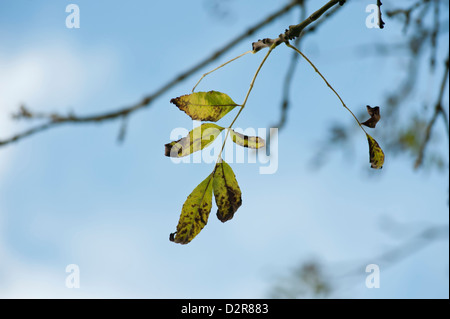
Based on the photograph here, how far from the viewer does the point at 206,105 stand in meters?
0.78

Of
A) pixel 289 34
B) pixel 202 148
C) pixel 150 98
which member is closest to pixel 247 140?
pixel 202 148

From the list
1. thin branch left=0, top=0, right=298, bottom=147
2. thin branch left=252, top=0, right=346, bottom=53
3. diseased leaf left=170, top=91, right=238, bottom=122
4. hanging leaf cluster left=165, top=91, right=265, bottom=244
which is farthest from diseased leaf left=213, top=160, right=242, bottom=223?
thin branch left=0, top=0, right=298, bottom=147

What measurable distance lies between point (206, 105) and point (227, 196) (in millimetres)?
167

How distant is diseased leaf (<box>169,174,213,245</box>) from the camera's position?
75cm

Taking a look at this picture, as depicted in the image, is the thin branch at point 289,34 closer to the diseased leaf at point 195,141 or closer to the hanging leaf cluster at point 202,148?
the hanging leaf cluster at point 202,148

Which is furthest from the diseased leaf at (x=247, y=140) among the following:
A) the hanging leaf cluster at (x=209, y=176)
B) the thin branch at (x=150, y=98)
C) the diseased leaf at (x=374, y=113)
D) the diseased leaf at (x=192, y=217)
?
the thin branch at (x=150, y=98)

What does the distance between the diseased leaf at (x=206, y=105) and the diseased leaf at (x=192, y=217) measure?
0.13 meters

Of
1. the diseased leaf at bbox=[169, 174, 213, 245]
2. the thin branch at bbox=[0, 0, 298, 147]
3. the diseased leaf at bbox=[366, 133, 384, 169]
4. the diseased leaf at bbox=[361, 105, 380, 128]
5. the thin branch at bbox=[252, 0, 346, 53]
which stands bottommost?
the diseased leaf at bbox=[169, 174, 213, 245]

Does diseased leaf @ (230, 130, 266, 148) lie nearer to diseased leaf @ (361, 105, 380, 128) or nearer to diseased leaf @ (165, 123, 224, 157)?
diseased leaf @ (165, 123, 224, 157)

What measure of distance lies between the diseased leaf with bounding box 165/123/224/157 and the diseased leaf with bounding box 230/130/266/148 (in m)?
0.03

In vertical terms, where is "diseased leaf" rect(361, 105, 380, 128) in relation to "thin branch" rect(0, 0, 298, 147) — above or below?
below
